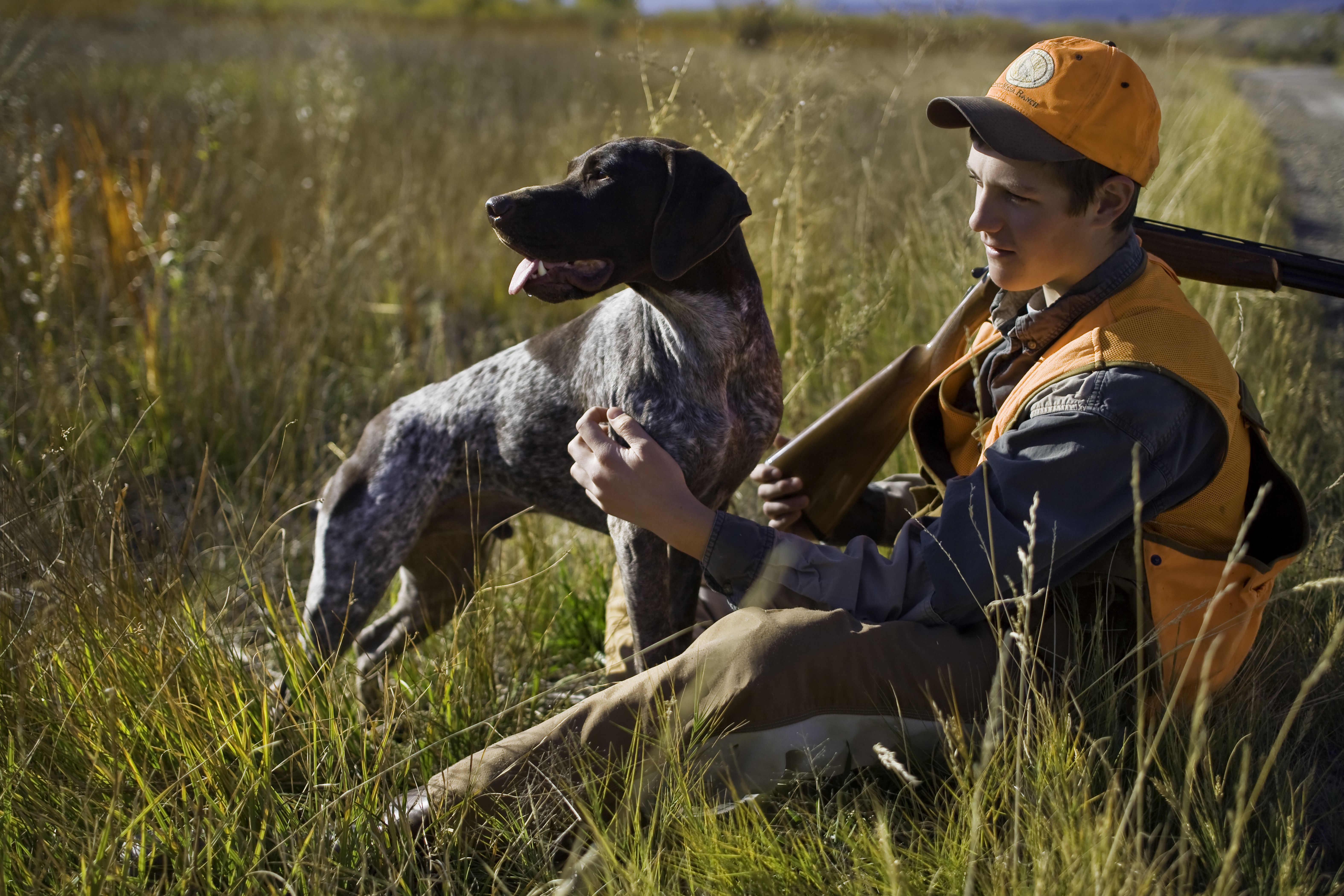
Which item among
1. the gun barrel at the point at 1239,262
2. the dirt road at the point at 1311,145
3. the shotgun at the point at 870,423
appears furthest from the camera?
the dirt road at the point at 1311,145

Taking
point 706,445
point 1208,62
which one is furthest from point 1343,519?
point 1208,62

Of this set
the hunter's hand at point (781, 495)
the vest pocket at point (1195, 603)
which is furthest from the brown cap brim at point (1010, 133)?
the hunter's hand at point (781, 495)

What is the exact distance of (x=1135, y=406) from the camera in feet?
6.07

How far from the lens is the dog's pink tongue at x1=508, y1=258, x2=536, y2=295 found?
2205 millimetres

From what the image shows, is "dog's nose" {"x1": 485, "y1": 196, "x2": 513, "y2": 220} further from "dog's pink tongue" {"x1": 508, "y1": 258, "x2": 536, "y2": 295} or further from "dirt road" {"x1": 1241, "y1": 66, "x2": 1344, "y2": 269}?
"dirt road" {"x1": 1241, "y1": 66, "x2": 1344, "y2": 269}

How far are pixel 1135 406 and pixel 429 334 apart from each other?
446 centimetres

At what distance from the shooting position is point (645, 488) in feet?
6.87

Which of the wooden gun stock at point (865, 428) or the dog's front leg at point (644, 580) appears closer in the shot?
the dog's front leg at point (644, 580)

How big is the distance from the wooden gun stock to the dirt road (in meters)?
5.58

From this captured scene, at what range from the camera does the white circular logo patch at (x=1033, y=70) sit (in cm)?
203

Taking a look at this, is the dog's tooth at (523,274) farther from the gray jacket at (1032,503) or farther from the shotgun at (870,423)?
the shotgun at (870,423)

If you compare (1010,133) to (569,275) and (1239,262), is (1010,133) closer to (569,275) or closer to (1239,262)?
(1239,262)

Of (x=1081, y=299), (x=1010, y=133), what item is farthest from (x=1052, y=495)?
(x=1010, y=133)

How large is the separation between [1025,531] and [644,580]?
951mm
